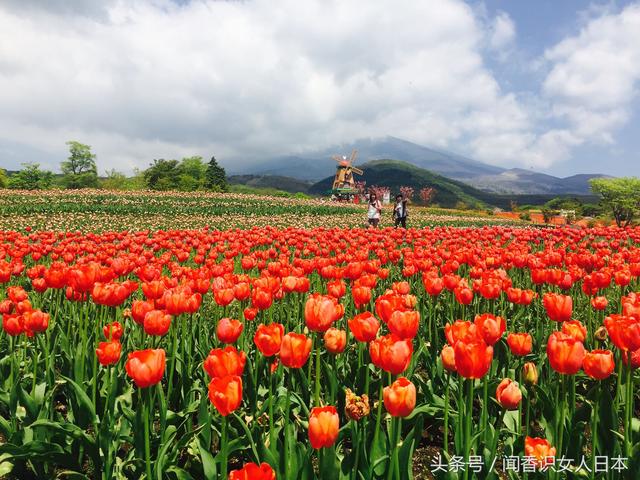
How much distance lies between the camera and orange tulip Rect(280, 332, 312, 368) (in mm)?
2434

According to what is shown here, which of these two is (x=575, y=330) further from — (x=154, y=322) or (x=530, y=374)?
(x=154, y=322)

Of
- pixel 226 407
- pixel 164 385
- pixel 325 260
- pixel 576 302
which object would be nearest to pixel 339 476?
pixel 226 407

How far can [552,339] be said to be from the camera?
2375 mm

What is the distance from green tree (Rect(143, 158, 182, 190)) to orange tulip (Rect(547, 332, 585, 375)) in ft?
291

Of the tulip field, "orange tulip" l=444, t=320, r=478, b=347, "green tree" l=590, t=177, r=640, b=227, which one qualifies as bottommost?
the tulip field

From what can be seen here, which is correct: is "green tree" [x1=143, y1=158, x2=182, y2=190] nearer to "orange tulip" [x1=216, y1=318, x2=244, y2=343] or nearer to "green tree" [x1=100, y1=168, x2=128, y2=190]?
"green tree" [x1=100, y1=168, x2=128, y2=190]

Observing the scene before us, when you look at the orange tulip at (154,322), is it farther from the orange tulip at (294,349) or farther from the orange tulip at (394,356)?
the orange tulip at (394,356)

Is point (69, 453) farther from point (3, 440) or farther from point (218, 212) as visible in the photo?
point (218, 212)

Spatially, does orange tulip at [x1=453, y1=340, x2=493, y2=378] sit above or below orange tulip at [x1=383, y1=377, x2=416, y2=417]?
above

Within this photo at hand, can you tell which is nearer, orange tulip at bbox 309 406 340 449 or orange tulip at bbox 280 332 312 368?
orange tulip at bbox 309 406 340 449

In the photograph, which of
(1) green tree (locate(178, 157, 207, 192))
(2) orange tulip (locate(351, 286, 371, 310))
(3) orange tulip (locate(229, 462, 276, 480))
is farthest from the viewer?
(1) green tree (locate(178, 157, 207, 192))

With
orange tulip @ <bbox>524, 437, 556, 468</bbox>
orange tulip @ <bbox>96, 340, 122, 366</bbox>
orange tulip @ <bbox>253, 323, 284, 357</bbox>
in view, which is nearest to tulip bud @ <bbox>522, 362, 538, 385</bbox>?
orange tulip @ <bbox>524, 437, 556, 468</bbox>

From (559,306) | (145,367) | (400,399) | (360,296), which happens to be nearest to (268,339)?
(145,367)

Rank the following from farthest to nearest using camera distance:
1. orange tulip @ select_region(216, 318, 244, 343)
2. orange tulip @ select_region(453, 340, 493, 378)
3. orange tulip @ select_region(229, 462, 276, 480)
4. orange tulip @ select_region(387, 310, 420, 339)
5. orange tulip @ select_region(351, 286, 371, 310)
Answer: orange tulip @ select_region(351, 286, 371, 310) < orange tulip @ select_region(216, 318, 244, 343) < orange tulip @ select_region(387, 310, 420, 339) < orange tulip @ select_region(453, 340, 493, 378) < orange tulip @ select_region(229, 462, 276, 480)
